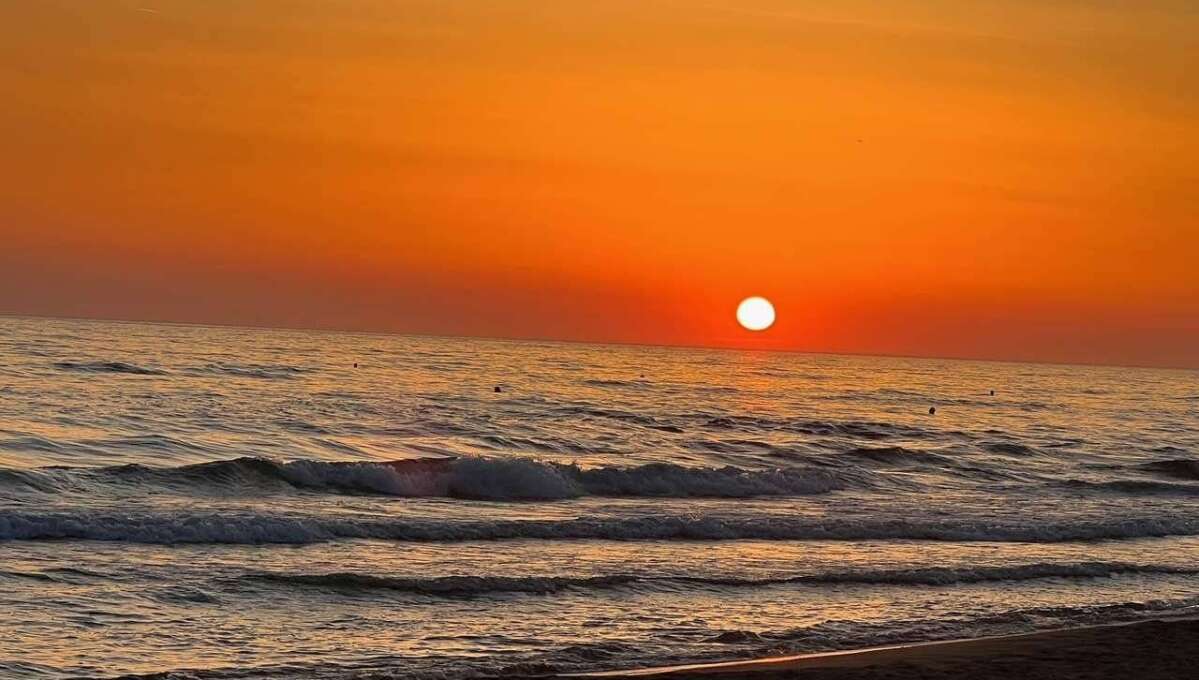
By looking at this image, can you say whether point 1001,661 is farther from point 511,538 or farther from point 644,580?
point 511,538

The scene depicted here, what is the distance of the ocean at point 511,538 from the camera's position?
539 inches

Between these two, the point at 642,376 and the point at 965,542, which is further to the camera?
the point at 642,376

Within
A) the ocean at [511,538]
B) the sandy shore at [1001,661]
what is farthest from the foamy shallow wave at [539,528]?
the sandy shore at [1001,661]

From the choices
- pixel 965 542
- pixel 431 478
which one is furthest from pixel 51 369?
pixel 965 542

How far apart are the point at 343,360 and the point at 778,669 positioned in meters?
89.5

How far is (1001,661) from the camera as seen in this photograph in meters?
13.3

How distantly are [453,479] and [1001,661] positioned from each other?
19366 mm

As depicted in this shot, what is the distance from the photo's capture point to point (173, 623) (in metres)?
13.8

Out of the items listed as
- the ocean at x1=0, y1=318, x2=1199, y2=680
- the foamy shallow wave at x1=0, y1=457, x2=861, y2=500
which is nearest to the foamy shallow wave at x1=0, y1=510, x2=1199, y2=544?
the ocean at x1=0, y1=318, x2=1199, y2=680

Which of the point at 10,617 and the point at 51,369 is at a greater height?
the point at 51,369

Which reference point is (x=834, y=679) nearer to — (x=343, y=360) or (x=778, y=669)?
(x=778, y=669)

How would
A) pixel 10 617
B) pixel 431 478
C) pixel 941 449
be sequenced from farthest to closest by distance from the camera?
1. pixel 941 449
2. pixel 431 478
3. pixel 10 617

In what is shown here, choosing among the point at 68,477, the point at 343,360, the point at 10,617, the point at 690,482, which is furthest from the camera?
the point at 343,360

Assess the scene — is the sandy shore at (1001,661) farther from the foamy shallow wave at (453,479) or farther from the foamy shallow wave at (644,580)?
the foamy shallow wave at (453,479)
